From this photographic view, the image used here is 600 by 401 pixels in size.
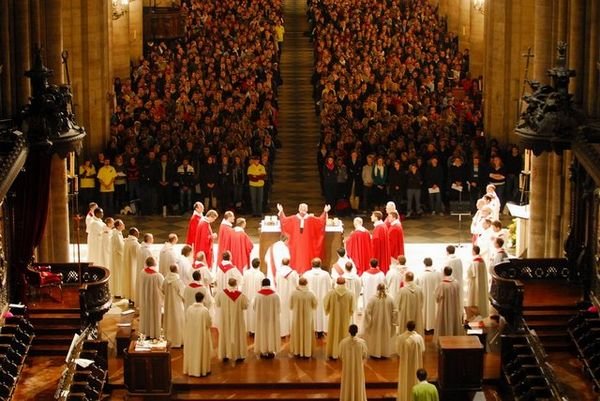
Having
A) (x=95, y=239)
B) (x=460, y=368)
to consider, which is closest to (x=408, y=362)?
(x=460, y=368)

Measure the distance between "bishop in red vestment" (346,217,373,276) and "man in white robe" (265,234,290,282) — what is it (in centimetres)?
122

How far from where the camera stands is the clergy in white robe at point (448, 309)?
2528 cm

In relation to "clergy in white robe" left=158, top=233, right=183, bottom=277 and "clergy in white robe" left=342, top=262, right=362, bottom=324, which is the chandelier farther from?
"clergy in white robe" left=342, top=262, right=362, bottom=324

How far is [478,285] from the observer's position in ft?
88.2

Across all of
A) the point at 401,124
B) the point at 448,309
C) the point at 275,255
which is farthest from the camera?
the point at 401,124

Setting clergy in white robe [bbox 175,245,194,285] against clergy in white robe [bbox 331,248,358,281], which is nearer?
clergy in white robe [bbox 331,248,358,281]

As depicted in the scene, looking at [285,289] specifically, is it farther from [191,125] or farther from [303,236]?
[191,125]

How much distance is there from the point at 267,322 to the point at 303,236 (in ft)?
11.8

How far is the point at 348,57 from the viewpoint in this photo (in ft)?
136

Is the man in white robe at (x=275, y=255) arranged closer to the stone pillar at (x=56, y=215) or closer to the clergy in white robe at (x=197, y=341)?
the clergy in white robe at (x=197, y=341)

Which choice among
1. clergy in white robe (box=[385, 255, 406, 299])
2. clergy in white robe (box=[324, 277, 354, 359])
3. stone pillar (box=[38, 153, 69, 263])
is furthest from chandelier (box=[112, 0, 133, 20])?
clergy in white robe (box=[324, 277, 354, 359])

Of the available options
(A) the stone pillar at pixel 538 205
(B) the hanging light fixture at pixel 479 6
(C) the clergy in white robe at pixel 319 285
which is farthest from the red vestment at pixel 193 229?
(B) the hanging light fixture at pixel 479 6

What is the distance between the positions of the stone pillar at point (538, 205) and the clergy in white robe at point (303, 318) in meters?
6.10

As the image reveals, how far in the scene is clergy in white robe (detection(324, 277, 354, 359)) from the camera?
81.6 feet
